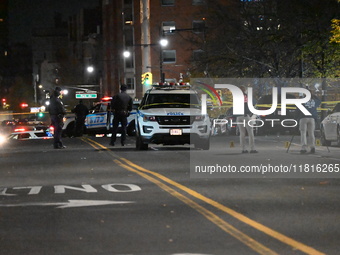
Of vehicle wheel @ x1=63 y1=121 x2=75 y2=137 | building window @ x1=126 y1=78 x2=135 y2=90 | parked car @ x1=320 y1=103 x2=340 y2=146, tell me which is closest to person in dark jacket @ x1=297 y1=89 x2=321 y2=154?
parked car @ x1=320 y1=103 x2=340 y2=146

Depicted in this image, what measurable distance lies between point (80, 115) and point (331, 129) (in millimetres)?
17848

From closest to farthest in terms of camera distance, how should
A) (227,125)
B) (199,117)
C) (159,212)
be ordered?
(159,212), (199,117), (227,125)

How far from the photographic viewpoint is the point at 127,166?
71.6ft

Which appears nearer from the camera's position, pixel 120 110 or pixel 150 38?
pixel 120 110

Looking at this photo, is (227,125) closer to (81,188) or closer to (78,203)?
(81,188)

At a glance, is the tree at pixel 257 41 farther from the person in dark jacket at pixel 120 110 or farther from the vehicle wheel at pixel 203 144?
the vehicle wheel at pixel 203 144

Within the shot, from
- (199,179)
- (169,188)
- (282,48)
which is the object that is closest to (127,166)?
(199,179)

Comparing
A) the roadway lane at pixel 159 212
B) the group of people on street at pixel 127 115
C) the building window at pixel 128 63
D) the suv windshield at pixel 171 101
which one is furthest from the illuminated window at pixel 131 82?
the roadway lane at pixel 159 212

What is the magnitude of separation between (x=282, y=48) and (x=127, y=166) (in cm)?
4176

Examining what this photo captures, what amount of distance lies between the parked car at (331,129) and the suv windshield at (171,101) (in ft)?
17.2

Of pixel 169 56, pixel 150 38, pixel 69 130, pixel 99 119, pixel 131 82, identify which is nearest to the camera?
pixel 99 119

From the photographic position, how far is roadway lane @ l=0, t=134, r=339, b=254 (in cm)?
950

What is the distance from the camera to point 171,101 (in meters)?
30.4

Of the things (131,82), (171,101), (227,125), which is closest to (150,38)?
(131,82)
